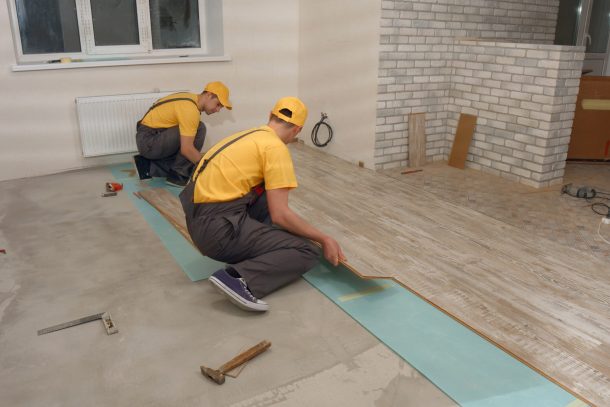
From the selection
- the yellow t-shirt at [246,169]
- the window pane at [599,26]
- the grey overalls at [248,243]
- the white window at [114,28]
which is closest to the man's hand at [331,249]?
the grey overalls at [248,243]

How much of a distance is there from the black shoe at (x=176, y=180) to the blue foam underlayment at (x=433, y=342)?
1373 millimetres

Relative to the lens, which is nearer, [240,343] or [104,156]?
[240,343]

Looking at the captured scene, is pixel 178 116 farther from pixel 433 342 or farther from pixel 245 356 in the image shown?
pixel 433 342

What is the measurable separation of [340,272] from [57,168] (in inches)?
130

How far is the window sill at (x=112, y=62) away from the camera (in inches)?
182

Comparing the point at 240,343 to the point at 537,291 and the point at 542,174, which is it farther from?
the point at 542,174

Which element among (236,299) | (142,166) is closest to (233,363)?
(236,299)

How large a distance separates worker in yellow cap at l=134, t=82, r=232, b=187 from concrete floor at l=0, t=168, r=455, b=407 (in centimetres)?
120

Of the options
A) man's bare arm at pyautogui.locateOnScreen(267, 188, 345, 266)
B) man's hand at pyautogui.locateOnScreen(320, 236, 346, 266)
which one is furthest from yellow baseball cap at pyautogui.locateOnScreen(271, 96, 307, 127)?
man's hand at pyautogui.locateOnScreen(320, 236, 346, 266)

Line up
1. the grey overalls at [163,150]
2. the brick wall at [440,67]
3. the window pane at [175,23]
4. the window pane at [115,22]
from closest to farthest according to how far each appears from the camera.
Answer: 1. the grey overalls at [163,150]
2. the brick wall at [440,67]
3. the window pane at [115,22]
4. the window pane at [175,23]

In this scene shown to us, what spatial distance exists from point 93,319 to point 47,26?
3.49 m

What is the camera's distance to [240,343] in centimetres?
235

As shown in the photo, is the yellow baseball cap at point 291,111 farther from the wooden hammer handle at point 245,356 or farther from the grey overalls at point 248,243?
the wooden hammer handle at point 245,356

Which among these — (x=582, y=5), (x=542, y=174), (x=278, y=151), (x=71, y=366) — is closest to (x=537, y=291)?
(x=278, y=151)
